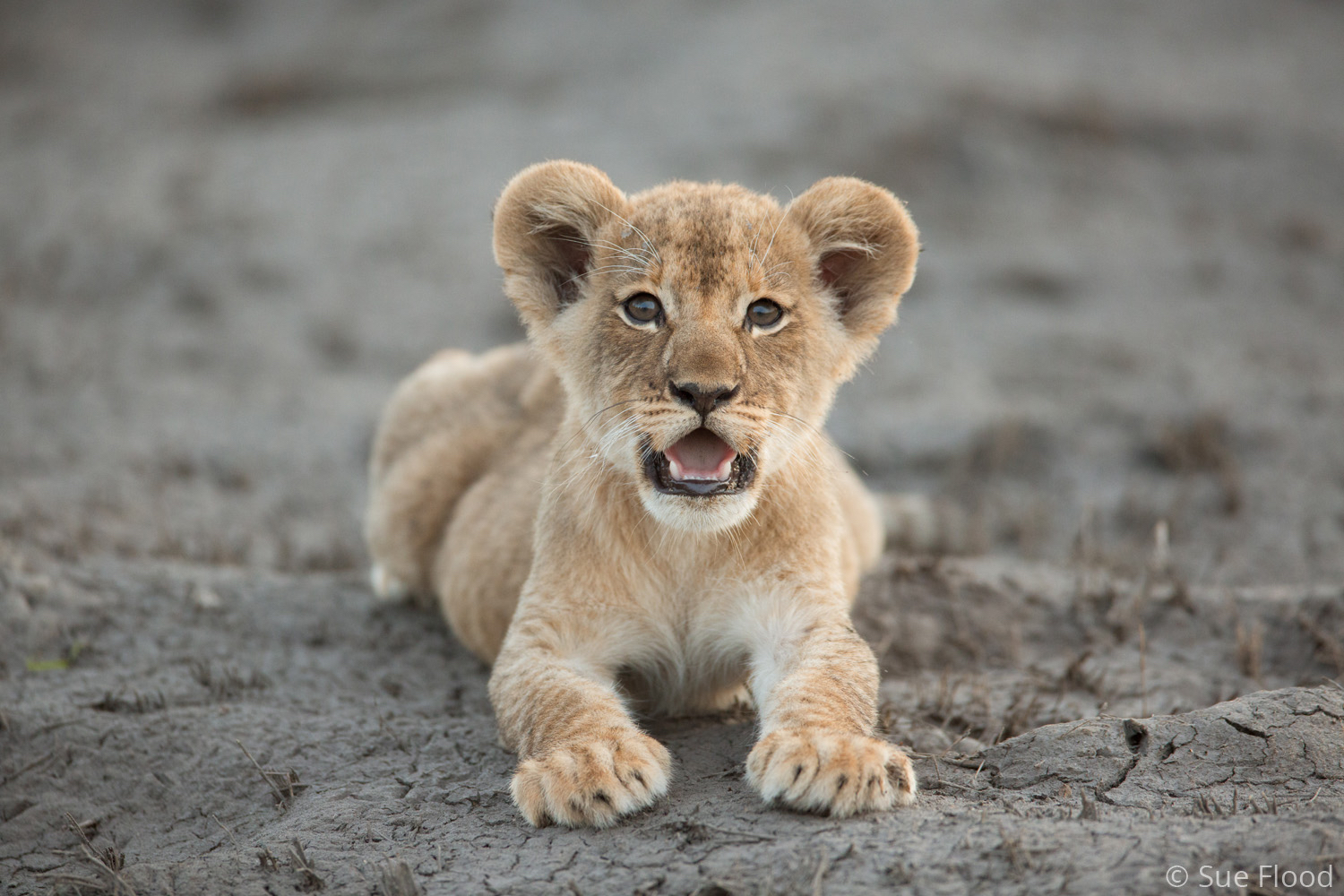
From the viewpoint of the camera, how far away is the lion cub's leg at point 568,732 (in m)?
3.01

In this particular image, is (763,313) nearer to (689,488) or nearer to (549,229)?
(689,488)

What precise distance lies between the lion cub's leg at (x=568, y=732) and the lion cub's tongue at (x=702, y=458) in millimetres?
669

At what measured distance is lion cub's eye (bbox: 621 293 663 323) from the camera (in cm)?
354

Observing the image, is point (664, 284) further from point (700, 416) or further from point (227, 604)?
point (227, 604)

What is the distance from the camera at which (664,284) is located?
349cm

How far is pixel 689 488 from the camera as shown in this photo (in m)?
3.32

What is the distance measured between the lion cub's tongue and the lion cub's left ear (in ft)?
2.66

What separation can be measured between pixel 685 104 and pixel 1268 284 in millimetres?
5867

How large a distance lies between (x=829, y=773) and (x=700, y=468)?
0.93 metres

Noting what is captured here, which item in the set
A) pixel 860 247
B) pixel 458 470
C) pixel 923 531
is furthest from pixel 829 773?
pixel 923 531

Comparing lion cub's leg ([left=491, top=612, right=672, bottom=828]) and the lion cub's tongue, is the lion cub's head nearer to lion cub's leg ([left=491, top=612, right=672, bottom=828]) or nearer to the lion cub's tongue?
the lion cub's tongue

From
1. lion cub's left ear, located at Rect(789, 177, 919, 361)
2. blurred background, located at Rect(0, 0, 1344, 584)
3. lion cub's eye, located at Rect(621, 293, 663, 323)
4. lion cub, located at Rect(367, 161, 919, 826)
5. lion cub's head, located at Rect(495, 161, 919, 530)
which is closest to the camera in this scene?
lion cub, located at Rect(367, 161, 919, 826)
